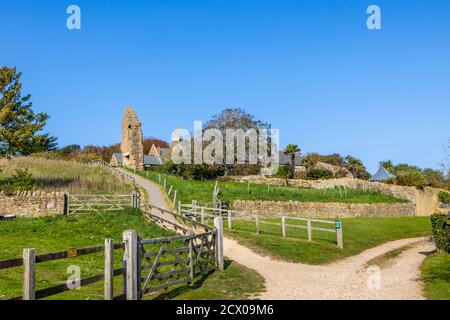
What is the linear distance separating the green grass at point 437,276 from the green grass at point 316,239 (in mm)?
3462

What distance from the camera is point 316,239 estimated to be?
Result: 71.5 ft

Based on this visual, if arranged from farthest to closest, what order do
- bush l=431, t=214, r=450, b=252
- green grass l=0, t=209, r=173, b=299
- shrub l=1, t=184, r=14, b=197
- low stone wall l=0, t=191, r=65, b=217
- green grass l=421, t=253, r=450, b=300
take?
shrub l=1, t=184, r=14, b=197 < low stone wall l=0, t=191, r=65, b=217 < bush l=431, t=214, r=450, b=252 < green grass l=0, t=209, r=173, b=299 < green grass l=421, t=253, r=450, b=300

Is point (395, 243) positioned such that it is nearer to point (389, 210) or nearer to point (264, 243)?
point (264, 243)

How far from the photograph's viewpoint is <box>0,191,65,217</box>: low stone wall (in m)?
23.9

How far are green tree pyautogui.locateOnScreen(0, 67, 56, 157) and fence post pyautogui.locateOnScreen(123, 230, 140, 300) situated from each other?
20832 mm

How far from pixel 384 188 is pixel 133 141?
114 feet

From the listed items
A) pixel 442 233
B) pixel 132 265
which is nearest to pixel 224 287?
pixel 132 265

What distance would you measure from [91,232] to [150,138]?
97.1m

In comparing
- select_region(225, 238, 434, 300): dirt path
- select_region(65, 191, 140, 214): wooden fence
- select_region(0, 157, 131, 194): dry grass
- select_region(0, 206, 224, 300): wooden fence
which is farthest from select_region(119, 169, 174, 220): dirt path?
select_region(0, 206, 224, 300): wooden fence

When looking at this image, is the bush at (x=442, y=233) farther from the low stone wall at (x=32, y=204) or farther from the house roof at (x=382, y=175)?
the house roof at (x=382, y=175)

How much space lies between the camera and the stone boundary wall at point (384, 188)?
47.4 meters

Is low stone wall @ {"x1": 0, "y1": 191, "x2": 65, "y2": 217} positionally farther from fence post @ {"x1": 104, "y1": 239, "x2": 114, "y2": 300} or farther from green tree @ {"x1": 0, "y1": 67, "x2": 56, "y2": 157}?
fence post @ {"x1": 104, "y1": 239, "x2": 114, "y2": 300}

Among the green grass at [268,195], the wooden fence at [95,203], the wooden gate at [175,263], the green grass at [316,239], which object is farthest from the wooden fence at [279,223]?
the wooden gate at [175,263]
